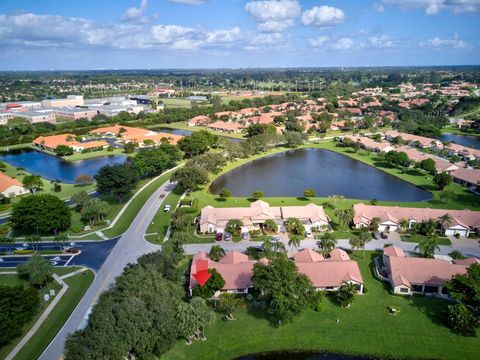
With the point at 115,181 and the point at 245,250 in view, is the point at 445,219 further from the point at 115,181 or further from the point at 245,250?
the point at 115,181

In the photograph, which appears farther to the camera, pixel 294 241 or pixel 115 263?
pixel 294 241

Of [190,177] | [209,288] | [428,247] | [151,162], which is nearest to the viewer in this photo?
[209,288]

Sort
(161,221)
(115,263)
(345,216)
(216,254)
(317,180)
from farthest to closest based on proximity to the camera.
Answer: (317,180) → (161,221) → (345,216) → (115,263) → (216,254)

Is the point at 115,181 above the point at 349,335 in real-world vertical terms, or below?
above

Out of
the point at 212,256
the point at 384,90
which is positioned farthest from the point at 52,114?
the point at 384,90

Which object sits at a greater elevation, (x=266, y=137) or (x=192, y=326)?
(x=266, y=137)

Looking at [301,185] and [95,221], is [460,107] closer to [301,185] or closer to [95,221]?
[301,185]

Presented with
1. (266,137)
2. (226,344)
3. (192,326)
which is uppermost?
(266,137)

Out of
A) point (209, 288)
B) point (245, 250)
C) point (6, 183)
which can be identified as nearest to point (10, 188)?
point (6, 183)
